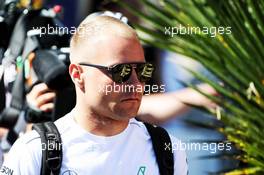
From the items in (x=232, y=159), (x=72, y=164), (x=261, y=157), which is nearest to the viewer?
(x=72, y=164)

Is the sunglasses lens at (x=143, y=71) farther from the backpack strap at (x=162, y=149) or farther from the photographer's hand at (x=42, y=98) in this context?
the photographer's hand at (x=42, y=98)

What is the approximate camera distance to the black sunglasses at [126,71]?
9.22ft

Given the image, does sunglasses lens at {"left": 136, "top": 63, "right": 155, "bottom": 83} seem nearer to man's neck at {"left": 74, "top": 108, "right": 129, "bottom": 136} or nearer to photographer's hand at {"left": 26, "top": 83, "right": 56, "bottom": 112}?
man's neck at {"left": 74, "top": 108, "right": 129, "bottom": 136}

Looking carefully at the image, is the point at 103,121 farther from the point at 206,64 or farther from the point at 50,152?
the point at 206,64

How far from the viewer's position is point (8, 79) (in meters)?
3.88

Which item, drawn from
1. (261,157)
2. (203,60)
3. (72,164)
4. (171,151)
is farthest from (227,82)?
(72,164)

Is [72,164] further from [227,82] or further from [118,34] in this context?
[227,82]

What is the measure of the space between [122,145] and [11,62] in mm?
1159

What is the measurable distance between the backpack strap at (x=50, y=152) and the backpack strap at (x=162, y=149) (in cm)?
34

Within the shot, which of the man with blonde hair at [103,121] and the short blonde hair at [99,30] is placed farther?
the short blonde hair at [99,30]

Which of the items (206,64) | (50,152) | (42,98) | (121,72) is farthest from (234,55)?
(50,152)

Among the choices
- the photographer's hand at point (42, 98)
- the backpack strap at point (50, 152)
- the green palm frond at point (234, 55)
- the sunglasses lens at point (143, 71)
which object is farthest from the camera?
the photographer's hand at point (42, 98)

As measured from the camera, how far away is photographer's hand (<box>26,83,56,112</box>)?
12.6ft

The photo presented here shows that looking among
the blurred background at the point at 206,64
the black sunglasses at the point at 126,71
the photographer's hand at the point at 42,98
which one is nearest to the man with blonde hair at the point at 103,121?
the black sunglasses at the point at 126,71
